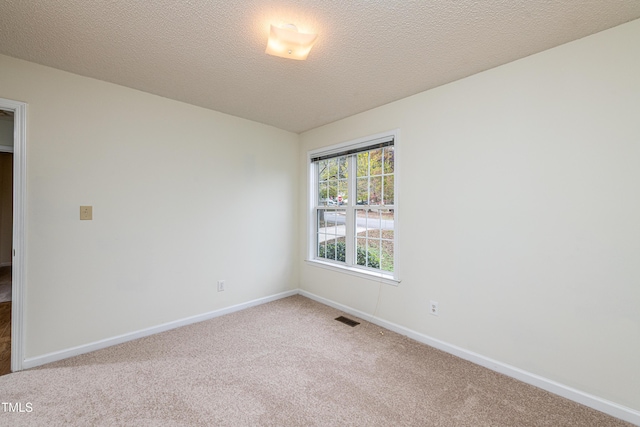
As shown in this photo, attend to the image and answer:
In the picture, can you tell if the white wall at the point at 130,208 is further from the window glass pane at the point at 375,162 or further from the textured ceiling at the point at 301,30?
the window glass pane at the point at 375,162

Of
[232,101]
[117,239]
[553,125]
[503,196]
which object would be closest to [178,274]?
[117,239]

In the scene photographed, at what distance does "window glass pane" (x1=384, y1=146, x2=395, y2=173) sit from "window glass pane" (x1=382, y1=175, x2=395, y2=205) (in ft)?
0.25

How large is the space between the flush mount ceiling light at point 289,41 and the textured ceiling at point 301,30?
0.08 m

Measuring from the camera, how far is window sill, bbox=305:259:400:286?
2848mm

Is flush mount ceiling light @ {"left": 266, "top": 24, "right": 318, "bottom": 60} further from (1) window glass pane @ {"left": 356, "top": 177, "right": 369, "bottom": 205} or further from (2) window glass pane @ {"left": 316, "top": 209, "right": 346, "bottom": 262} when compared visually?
(2) window glass pane @ {"left": 316, "top": 209, "right": 346, "bottom": 262}

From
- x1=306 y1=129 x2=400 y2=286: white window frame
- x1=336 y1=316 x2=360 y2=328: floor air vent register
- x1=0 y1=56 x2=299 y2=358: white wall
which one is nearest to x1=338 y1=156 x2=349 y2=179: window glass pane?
x1=306 y1=129 x2=400 y2=286: white window frame

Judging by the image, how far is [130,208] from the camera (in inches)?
101

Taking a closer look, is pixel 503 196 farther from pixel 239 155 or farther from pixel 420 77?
pixel 239 155

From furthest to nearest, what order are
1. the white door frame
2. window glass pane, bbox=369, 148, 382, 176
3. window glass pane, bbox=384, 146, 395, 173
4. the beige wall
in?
the beige wall → window glass pane, bbox=369, 148, 382, 176 → window glass pane, bbox=384, 146, 395, 173 → the white door frame

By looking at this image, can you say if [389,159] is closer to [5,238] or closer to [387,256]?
[387,256]

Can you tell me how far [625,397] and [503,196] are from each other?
4.64ft

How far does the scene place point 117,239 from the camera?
8.17 feet

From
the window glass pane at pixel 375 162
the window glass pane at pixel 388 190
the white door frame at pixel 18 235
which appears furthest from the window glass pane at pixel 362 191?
Result: the white door frame at pixel 18 235

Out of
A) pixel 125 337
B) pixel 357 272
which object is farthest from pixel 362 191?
pixel 125 337
